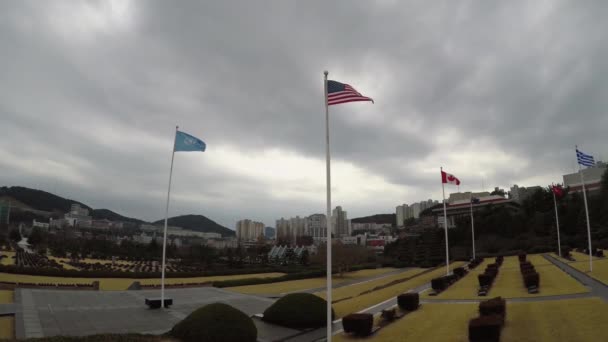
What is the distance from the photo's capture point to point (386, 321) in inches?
556

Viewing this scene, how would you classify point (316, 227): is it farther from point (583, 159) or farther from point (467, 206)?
Result: point (583, 159)

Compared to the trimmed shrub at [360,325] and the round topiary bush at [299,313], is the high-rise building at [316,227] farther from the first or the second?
the trimmed shrub at [360,325]

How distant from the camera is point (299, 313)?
48.4 ft

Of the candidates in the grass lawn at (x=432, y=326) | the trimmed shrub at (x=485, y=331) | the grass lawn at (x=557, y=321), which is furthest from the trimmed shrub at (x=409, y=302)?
the trimmed shrub at (x=485, y=331)

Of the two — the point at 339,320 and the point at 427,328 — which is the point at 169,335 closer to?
the point at 339,320

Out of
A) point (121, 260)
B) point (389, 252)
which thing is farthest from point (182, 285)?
point (389, 252)

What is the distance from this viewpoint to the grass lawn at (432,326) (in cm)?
1091

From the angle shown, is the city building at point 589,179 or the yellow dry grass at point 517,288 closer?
Result: the yellow dry grass at point 517,288

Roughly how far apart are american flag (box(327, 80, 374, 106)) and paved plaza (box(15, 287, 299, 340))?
8630 mm

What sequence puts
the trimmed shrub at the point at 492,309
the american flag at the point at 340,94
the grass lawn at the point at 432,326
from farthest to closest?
the trimmed shrub at the point at 492,309 < the grass lawn at the point at 432,326 < the american flag at the point at 340,94

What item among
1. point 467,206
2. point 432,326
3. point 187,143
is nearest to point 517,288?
point 432,326

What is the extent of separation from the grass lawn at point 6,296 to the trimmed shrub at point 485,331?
2216cm

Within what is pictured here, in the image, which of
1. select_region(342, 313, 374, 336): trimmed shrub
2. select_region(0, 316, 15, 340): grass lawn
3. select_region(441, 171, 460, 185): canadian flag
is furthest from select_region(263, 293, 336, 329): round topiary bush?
select_region(441, 171, 460, 185): canadian flag

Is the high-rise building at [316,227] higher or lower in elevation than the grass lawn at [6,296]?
higher
